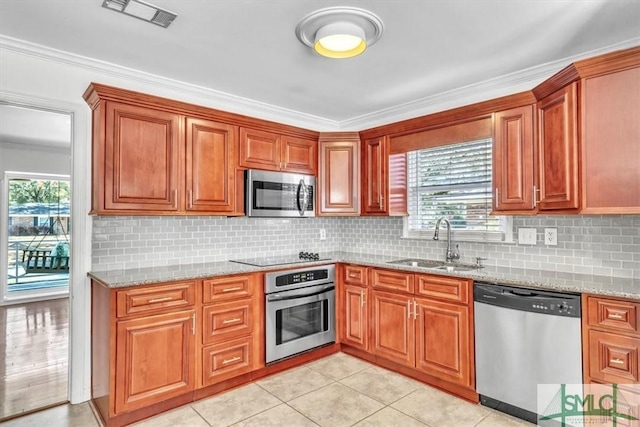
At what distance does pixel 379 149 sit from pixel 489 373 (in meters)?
2.14

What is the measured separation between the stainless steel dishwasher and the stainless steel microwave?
68.3 inches

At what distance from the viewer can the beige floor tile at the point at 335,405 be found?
2.42 m

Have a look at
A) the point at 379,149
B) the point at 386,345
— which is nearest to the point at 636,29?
the point at 379,149

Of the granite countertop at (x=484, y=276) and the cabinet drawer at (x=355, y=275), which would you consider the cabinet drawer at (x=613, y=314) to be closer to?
the granite countertop at (x=484, y=276)

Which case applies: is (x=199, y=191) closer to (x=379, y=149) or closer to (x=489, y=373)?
(x=379, y=149)

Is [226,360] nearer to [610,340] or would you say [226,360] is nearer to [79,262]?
[79,262]

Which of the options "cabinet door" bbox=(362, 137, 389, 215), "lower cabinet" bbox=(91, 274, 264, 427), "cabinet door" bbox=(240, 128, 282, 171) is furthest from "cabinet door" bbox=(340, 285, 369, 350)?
"cabinet door" bbox=(240, 128, 282, 171)

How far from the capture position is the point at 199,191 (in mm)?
2924

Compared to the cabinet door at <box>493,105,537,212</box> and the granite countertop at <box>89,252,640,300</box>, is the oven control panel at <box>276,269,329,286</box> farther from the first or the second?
the cabinet door at <box>493,105,537,212</box>

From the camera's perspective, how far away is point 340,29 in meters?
2.11

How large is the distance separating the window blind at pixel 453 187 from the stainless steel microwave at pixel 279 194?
40.5 inches

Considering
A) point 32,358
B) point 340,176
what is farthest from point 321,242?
point 32,358

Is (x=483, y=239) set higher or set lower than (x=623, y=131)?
lower

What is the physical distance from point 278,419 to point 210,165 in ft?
6.36
